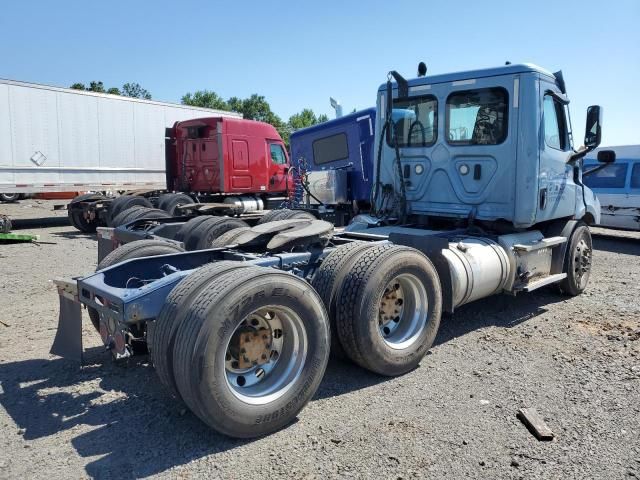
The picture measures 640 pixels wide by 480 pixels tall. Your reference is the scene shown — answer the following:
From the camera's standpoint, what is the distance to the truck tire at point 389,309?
12.6 ft

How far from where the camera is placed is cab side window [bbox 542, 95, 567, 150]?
19.6 ft

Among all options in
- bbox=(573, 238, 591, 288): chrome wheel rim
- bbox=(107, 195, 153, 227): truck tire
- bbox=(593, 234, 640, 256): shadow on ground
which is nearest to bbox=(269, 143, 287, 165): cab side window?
bbox=(107, 195, 153, 227): truck tire

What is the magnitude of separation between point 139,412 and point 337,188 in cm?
768

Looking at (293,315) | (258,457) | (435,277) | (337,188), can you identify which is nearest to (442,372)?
(435,277)

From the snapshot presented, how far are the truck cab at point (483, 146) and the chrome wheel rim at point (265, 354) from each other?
3.38 meters

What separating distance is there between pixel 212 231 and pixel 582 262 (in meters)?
4.85

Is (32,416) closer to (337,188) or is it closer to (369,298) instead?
(369,298)

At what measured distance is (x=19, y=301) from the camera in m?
6.46

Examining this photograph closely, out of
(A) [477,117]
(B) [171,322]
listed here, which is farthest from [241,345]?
(A) [477,117]

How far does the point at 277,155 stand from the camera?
14.1 metres

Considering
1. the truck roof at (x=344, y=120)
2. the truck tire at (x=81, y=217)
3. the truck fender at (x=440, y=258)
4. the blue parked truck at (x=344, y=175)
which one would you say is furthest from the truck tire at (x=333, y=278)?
the truck tire at (x=81, y=217)

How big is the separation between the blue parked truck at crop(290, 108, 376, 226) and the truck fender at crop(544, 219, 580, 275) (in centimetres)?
454

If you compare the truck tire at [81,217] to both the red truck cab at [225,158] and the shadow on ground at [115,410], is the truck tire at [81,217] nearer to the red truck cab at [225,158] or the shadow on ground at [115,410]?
the red truck cab at [225,158]

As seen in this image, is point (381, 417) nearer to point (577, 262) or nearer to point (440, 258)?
point (440, 258)
